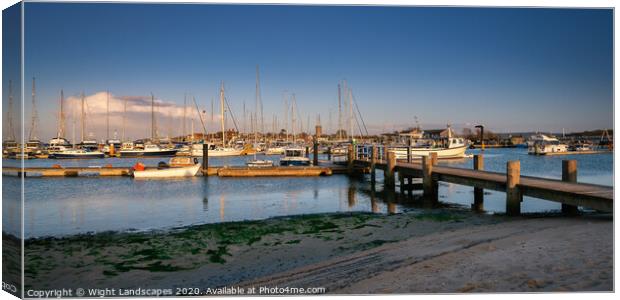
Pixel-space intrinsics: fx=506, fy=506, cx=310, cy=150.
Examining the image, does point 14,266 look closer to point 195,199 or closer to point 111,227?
point 111,227

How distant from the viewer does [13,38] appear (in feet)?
21.2

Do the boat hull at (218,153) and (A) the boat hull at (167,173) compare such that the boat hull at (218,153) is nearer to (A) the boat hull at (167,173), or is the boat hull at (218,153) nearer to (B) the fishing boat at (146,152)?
(B) the fishing boat at (146,152)

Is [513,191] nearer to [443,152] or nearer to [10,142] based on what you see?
[10,142]

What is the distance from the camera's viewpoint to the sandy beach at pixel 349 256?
621 cm

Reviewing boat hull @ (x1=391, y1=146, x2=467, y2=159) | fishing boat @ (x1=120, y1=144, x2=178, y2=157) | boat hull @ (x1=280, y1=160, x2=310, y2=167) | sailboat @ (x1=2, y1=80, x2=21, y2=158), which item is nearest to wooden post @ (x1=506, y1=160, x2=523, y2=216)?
sailboat @ (x1=2, y1=80, x2=21, y2=158)

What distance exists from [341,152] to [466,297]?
51.5 metres

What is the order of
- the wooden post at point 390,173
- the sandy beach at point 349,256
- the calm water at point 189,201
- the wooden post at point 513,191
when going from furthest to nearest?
the wooden post at point 390,173 → the calm water at point 189,201 → the wooden post at point 513,191 → the sandy beach at point 349,256

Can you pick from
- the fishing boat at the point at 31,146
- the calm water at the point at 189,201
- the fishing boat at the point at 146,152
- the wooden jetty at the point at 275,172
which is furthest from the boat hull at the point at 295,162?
the fishing boat at the point at 146,152

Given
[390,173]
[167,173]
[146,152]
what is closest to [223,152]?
[146,152]

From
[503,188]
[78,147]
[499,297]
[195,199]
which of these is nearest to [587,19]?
[499,297]

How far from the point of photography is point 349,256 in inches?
344

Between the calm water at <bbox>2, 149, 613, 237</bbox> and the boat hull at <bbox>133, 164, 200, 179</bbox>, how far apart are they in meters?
1.01

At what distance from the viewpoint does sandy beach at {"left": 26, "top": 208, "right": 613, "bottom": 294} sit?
621cm

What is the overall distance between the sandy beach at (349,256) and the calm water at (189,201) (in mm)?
2054
